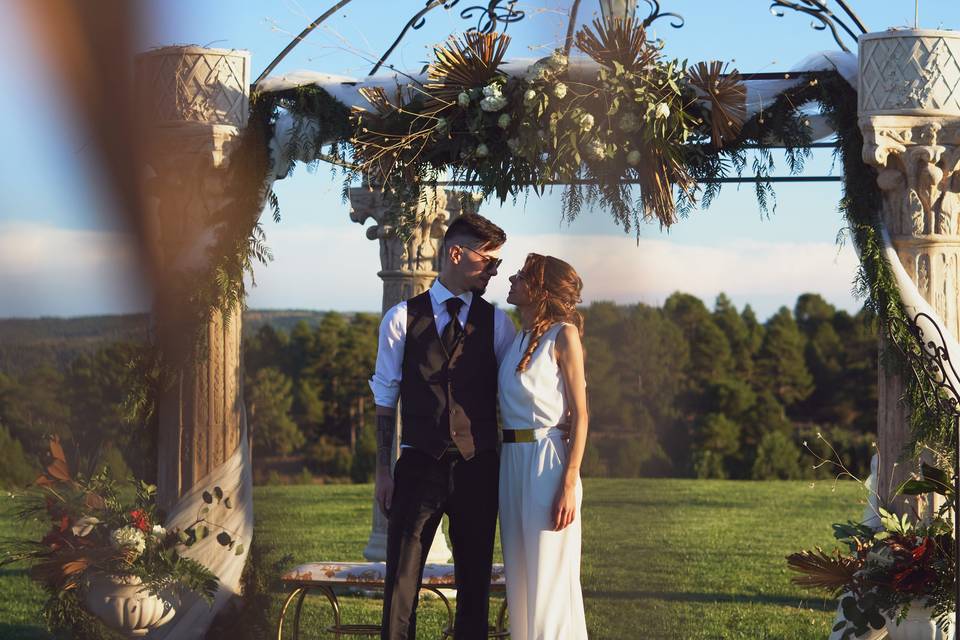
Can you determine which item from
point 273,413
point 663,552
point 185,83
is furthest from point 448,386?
point 273,413

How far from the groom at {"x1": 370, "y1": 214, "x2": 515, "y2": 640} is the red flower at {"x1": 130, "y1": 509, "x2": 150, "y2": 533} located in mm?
1439

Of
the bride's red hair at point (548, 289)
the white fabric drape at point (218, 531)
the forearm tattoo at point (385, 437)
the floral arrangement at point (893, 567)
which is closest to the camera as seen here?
the bride's red hair at point (548, 289)

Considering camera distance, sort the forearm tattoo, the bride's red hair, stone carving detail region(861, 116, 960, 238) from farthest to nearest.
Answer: stone carving detail region(861, 116, 960, 238) < the forearm tattoo < the bride's red hair

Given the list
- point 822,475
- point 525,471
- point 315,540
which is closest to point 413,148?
point 525,471

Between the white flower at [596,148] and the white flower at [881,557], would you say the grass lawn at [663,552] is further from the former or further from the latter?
the white flower at [596,148]

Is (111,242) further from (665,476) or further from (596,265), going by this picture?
(665,476)

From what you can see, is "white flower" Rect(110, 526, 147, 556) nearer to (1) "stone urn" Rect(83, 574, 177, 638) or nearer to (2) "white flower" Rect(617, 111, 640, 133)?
(1) "stone urn" Rect(83, 574, 177, 638)

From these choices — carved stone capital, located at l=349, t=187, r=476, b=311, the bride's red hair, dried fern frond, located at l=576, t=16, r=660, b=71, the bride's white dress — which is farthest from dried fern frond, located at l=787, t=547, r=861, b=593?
carved stone capital, located at l=349, t=187, r=476, b=311

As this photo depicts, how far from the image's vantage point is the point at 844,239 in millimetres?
5590

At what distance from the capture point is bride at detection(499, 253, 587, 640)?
464 cm

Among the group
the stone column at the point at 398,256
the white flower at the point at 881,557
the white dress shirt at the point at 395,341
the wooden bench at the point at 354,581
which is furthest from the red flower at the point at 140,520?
the white flower at the point at 881,557

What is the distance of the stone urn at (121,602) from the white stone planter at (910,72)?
3626 mm

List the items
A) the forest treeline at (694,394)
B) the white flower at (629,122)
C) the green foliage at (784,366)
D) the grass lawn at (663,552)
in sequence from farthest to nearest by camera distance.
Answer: the green foliage at (784,366) → the forest treeline at (694,394) → the grass lawn at (663,552) → the white flower at (629,122)

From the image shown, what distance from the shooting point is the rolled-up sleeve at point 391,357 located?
4773 millimetres
